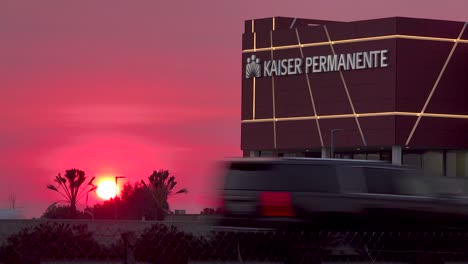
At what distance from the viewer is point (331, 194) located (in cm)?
2498

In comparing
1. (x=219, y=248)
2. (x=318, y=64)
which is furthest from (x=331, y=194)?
(x=318, y=64)

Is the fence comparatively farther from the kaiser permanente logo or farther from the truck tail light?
the kaiser permanente logo

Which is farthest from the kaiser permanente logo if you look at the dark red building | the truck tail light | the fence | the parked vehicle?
the fence

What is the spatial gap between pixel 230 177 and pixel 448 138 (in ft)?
220

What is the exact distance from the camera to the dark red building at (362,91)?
89375 mm

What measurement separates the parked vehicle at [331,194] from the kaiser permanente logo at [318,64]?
211 ft

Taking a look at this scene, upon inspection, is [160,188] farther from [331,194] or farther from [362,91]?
[331,194]

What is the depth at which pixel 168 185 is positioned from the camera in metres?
132

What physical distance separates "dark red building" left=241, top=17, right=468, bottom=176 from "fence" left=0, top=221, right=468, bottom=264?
217ft

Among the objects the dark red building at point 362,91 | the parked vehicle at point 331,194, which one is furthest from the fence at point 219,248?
the dark red building at point 362,91

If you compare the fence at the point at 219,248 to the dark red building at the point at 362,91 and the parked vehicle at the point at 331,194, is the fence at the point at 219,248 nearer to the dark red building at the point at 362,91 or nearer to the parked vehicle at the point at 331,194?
the parked vehicle at the point at 331,194

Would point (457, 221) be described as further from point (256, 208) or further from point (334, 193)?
point (256, 208)

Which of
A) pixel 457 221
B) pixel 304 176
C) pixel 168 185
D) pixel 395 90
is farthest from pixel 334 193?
pixel 168 185

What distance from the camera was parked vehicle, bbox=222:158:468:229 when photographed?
2445 centimetres
